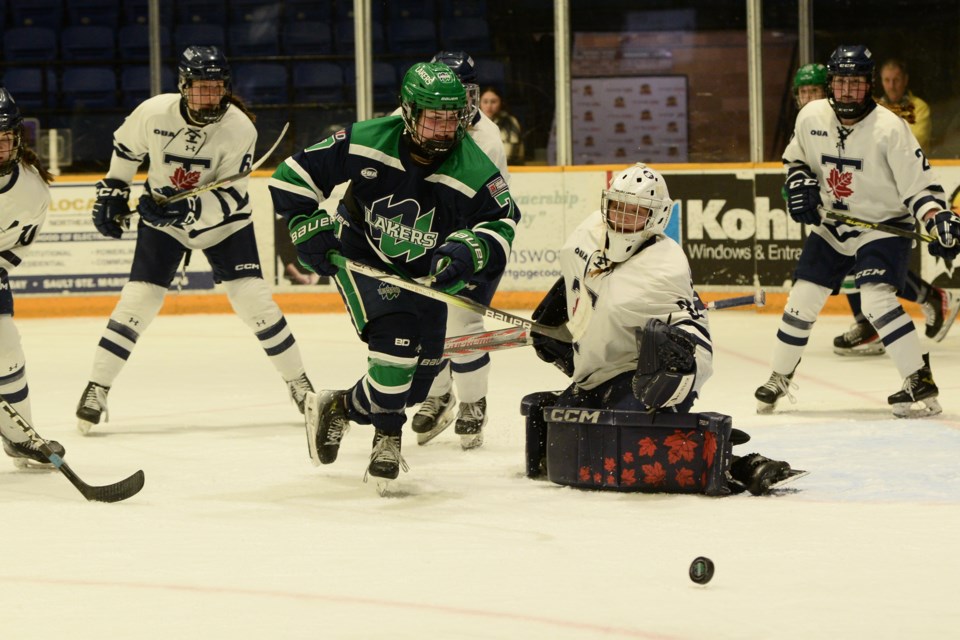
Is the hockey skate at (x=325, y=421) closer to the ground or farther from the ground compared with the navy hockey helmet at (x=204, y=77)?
closer to the ground

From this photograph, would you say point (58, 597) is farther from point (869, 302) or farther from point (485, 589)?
point (869, 302)

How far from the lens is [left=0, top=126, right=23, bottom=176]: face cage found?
3895mm

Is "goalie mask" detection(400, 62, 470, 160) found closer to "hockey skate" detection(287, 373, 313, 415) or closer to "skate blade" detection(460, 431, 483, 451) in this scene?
"skate blade" detection(460, 431, 483, 451)

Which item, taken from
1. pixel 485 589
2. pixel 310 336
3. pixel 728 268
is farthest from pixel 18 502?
pixel 728 268

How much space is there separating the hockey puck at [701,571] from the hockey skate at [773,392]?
2.29 metres

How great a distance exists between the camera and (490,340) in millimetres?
4188

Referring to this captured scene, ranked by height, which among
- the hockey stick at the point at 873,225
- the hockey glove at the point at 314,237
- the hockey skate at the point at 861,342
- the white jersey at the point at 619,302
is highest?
the hockey glove at the point at 314,237

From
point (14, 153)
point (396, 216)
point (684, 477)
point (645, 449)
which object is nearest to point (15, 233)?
point (14, 153)

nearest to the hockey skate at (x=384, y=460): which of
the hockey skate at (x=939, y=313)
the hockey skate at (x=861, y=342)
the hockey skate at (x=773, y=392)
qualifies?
the hockey skate at (x=773, y=392)

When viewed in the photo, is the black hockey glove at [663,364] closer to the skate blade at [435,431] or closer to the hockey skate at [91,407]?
the skate blade at [435,431]

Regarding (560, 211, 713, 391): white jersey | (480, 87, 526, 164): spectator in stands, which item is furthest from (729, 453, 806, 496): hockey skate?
(480, 87, 526, 164): spectator in stands

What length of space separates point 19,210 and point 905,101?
17.3 feet

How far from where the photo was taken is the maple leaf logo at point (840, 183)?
16.4 ft

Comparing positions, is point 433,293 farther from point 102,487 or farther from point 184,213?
point 184,213
